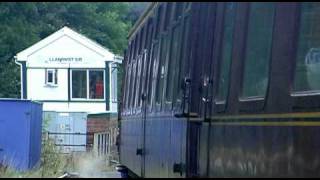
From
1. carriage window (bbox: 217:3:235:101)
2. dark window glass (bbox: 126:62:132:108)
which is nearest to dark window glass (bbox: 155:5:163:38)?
carriage window (bbox: 217:3:235:101)

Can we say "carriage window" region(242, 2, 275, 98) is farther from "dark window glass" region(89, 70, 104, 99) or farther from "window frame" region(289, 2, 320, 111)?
"dark window glass" region(89, 70, 104, 99)

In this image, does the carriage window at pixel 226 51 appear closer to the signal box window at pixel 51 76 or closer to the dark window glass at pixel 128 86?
the dark window glass at pixel 128 86

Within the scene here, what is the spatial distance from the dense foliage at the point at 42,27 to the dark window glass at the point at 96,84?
2.09m

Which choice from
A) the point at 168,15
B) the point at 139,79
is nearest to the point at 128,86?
the point at 139,79

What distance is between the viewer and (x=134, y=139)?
13.6 metres

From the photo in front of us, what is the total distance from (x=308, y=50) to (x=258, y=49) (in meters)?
1.00

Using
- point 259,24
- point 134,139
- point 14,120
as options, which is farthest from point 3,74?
point 259,24

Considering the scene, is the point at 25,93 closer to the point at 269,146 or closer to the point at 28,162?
the point at 28,162

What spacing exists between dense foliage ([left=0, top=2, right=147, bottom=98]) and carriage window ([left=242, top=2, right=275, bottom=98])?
714 inches

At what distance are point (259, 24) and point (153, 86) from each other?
5462 millimetres

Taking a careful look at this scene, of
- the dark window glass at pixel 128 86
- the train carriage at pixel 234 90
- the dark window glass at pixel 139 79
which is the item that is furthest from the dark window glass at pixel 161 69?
the dark window glass at pixel 128 86

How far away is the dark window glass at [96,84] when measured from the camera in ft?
118

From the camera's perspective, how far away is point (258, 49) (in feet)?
18.7

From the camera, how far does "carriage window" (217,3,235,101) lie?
6598 mm
